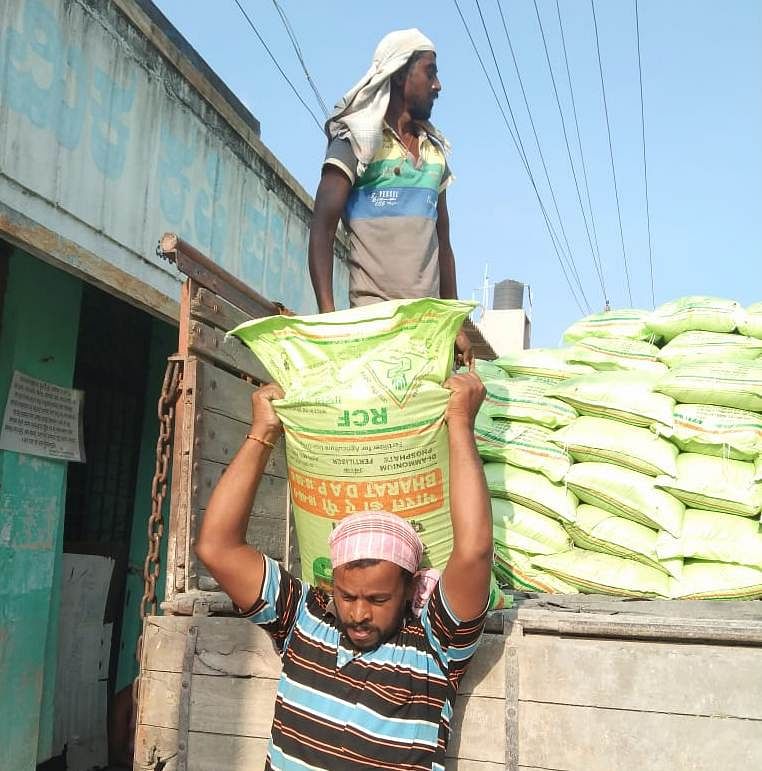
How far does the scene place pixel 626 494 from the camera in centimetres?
265

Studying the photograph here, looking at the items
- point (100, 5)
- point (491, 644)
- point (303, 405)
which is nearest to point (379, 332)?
point (303, 405)

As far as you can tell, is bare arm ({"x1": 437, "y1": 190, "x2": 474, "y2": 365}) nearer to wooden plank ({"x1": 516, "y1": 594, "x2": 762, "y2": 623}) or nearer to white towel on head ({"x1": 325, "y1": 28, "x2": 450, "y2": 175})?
white towel on head ({"x1": 325, "y1": 28, "x2": 450, "y2": 175})

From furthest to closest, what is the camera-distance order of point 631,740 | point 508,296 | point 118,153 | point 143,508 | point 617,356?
1. point 508,296
2. point 143,508
3. point 118,153
4. point 617,356
5. point 631,740

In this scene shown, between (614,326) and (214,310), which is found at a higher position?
(614,326)

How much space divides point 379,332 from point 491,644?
2.29ft

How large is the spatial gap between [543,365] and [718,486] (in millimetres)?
888

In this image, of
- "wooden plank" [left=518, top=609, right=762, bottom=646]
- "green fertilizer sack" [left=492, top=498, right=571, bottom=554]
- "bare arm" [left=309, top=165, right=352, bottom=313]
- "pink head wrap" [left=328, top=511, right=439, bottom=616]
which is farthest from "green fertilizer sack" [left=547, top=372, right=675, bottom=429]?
"pink head wrap" [left=328, top=511, right=439, bottom=616]

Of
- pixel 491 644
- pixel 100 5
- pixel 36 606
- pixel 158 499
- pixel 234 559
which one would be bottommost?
pixel 36 606

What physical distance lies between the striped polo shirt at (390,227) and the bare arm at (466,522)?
2.66 ft

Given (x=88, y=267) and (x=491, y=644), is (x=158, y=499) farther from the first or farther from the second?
(x=88, y=267)

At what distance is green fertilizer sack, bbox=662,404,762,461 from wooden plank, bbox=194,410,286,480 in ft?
4.82

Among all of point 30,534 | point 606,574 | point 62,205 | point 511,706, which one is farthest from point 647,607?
point 62,205

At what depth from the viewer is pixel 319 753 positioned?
1.55m

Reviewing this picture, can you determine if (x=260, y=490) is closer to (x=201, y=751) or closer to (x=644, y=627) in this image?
(x=201, y=751)
